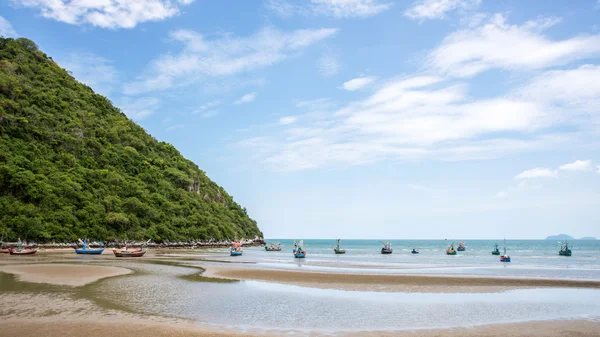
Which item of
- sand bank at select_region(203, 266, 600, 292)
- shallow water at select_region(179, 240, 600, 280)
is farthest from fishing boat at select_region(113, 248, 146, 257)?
sand bank at select_region(203, 266, 600, 292)

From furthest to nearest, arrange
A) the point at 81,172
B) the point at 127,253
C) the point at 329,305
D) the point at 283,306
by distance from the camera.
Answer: the point at 81,172 < the point at 127,253 < the point at 329,305 < the point at 283,306

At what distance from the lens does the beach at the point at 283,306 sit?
1360 centimetres

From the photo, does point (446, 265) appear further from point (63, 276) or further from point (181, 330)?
point (181, 330)

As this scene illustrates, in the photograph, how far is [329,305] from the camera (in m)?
18.8

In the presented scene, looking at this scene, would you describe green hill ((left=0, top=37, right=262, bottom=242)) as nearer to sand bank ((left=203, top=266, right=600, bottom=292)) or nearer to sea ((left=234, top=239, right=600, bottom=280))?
sea ((left=234, top=239, right=600, bottom=280))

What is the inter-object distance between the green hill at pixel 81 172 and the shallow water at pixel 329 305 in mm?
53285

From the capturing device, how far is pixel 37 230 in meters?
63.9

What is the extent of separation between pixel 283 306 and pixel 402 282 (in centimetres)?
1355

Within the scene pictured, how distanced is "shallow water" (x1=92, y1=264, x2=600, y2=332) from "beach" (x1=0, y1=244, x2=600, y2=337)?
4cm

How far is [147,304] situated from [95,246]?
61.0m

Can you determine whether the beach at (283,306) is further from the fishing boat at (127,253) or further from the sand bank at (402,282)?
the fishing boat at (127,253)

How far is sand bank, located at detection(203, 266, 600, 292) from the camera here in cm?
2603

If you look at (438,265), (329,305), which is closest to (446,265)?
(438,265)

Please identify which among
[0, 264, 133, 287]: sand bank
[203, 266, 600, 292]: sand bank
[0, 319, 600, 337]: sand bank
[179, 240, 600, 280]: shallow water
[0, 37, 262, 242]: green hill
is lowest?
[179, 240, 600, 280]: shallow water
